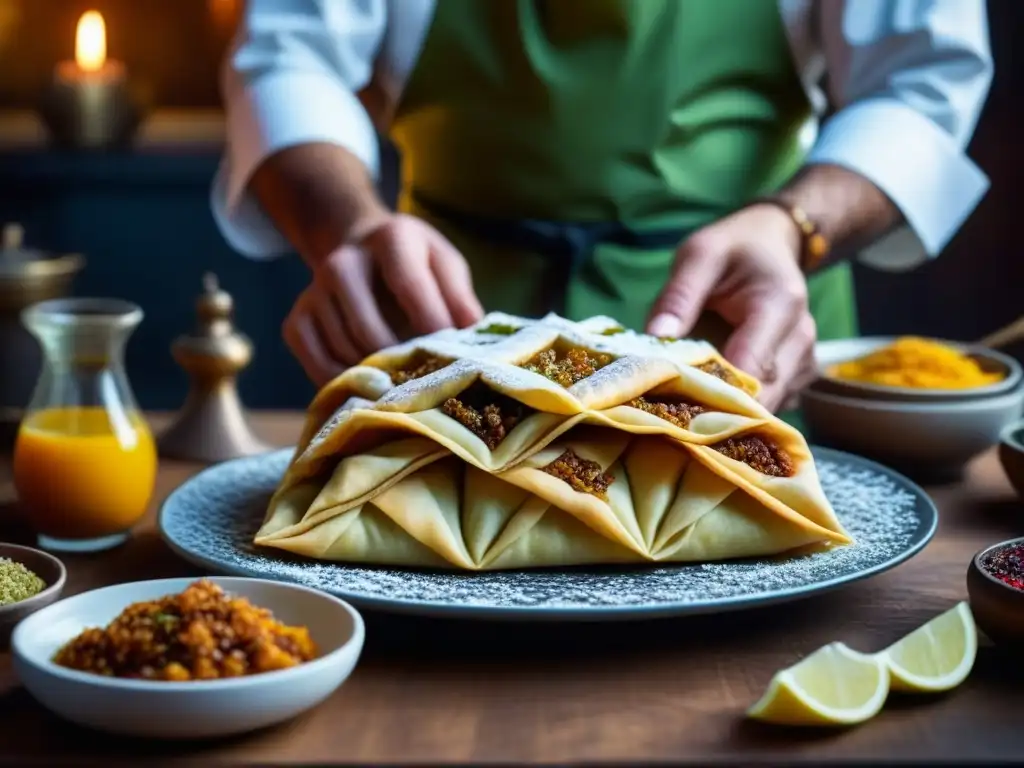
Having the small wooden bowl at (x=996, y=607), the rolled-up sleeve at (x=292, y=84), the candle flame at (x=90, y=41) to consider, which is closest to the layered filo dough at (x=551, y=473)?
the small wooden bowl at (x=996, y=607)

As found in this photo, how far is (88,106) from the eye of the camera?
3639 millimetres

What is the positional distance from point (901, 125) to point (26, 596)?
4.03 feet

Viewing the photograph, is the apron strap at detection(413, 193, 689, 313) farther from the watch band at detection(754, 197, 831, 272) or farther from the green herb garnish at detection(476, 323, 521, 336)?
the green herb garnish at detection(476, 323, 521, 336)

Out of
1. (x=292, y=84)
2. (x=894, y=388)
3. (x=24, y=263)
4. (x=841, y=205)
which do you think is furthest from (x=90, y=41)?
(x=894, y=388)

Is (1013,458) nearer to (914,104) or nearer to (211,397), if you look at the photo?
(914,104)

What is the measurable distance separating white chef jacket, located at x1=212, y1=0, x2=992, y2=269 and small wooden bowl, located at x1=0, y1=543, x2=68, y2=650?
82 cm

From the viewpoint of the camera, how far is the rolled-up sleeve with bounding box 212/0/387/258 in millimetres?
1751

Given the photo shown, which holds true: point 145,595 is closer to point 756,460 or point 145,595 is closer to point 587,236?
point 756,460

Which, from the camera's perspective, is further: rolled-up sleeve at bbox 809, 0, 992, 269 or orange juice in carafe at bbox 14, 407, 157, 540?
rolled-up sleeve at bbox 809, 0, 992, 269

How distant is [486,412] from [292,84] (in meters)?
0.85

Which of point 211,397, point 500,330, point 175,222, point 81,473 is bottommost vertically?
point 175,222

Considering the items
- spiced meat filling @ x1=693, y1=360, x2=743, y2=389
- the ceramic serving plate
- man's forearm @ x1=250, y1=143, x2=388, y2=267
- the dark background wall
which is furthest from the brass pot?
the dark background wall

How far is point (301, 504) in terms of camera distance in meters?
1.11

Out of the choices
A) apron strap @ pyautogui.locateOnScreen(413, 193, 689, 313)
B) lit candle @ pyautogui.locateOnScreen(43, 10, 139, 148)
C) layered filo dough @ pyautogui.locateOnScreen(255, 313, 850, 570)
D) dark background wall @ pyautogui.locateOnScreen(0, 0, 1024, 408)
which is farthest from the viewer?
lit candle @ pyautogui.locateOnScreen(43, 10, 139, 148)
